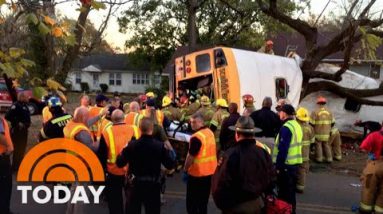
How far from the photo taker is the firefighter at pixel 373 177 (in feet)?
24.2

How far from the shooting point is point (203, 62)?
1258cm

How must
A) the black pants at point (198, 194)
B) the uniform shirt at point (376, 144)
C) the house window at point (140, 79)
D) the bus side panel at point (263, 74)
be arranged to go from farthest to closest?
the house window at point (140, 79), the bus side panel at point (263, 74), the uniform shirt at point (376, 144), the black pants at point (198, 194)

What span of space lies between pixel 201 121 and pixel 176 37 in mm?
29696

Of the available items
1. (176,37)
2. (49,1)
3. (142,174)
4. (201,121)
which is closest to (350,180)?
(201,121)

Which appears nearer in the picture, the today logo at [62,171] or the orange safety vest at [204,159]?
the orange safety vest at [204,159]

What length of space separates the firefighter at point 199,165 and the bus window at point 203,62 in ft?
19.5

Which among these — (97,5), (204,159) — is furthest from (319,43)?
(97,5)

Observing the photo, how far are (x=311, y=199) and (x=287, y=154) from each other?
206cm

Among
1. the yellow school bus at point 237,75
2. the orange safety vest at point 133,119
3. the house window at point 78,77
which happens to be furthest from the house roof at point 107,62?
the orange safety vest at point 133,119

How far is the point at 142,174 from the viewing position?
18.7 feet

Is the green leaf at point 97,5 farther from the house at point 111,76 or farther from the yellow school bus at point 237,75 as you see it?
the house at point 111,76

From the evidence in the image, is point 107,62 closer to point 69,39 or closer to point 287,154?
point 287,154

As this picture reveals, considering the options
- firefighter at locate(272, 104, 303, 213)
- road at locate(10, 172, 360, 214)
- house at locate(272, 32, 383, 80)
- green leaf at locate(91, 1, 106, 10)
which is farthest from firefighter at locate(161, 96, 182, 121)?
house at locate(272, 32, 383, 80)

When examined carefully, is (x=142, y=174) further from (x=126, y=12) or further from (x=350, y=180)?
(x=126, y=12)
